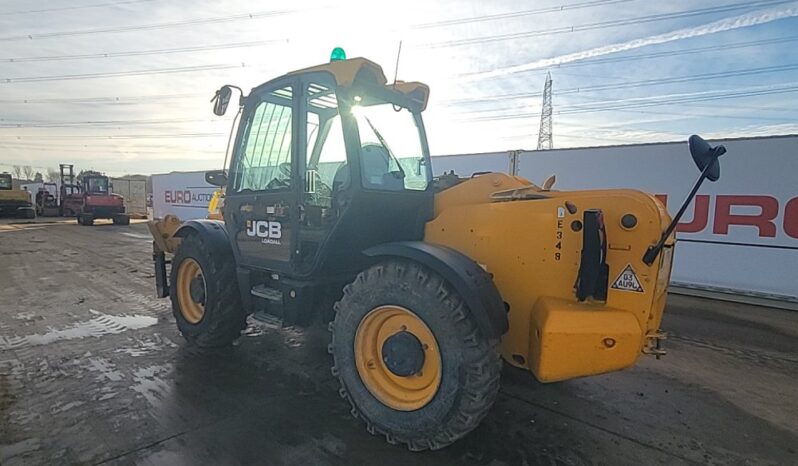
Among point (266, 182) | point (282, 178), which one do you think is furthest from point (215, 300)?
point (282, 178)

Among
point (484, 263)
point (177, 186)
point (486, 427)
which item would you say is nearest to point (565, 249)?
point (484, 263)

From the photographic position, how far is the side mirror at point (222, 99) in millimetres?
3828

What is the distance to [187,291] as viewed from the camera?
4801 mm

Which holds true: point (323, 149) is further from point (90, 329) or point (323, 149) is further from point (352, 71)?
point (90, 329)

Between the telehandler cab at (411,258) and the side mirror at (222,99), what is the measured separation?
0.01 metres

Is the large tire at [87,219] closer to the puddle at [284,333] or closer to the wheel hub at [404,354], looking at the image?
the puddle at [284,333]

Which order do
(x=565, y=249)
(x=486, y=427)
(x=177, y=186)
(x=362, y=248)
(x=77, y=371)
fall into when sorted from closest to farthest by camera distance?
(x=565, y=249) < (x=486, y=427) < (x=362, y=248) < (x=77, y=371) < (x=177, y=186)

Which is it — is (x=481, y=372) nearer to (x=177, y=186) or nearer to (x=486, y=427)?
(x=486, y=427)

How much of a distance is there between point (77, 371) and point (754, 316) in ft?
26.9

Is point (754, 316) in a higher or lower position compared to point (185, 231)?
lower

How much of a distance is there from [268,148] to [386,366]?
2156 millimetres

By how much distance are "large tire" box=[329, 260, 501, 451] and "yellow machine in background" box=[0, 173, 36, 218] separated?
31.4 meters

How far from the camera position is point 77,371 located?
12.8 feet

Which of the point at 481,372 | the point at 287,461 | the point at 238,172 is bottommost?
the point at 287,461
